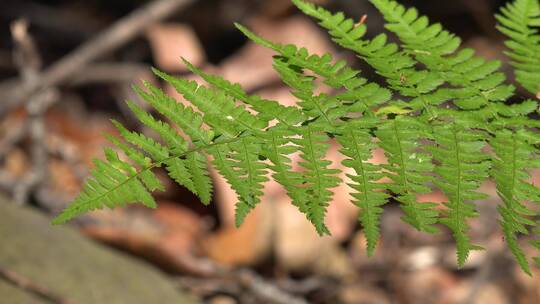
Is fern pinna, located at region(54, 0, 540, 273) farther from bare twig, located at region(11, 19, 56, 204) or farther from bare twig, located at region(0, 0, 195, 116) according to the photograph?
bare twig, located at region(0, 0, 195, 116)

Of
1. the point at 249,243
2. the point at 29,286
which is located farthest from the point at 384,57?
the point at 249,243

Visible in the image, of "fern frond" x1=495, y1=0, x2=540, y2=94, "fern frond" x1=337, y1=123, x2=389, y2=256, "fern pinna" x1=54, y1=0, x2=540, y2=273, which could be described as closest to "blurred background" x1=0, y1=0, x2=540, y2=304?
"fern pinna" x1=54, y1=0, x2=540, y2=273

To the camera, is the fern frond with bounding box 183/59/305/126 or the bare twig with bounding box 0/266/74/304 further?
the bare twig with bounding box 0/266/74/304

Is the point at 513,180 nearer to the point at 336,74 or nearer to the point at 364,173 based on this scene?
the point at 364,173

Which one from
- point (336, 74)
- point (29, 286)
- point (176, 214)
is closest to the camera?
point (336, 74)

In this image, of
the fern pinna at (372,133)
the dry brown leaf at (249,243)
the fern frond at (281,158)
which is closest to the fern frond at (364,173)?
the fern pinna at (372,133)

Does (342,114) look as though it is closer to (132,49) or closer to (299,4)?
(299,4)
